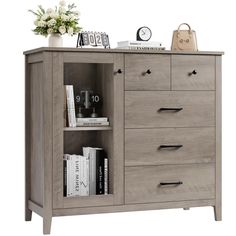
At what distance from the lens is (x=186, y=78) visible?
16.8ft

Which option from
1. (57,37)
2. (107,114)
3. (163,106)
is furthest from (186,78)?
(57,37)

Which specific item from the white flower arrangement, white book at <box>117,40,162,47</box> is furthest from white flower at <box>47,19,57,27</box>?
white book at <box>117,40,162,47</box>

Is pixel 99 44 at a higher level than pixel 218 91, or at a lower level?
higher

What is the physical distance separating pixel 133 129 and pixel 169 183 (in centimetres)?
47

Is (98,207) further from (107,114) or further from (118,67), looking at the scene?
(118,67)

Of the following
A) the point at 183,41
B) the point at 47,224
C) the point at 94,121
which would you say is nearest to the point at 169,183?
the point at 94,121

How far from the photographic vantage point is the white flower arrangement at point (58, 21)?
4949 millimetres

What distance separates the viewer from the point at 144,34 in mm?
5199

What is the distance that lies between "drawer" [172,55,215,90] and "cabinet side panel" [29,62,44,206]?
937 millimetres

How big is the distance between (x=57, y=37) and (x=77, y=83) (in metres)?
0.40

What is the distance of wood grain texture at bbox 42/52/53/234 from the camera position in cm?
471

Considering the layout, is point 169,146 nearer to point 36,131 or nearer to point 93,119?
point 93,119

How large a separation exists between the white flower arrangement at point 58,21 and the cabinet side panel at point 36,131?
9.8 inches

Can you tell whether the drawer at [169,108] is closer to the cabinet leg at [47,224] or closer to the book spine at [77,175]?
the book spine at [77,175]
